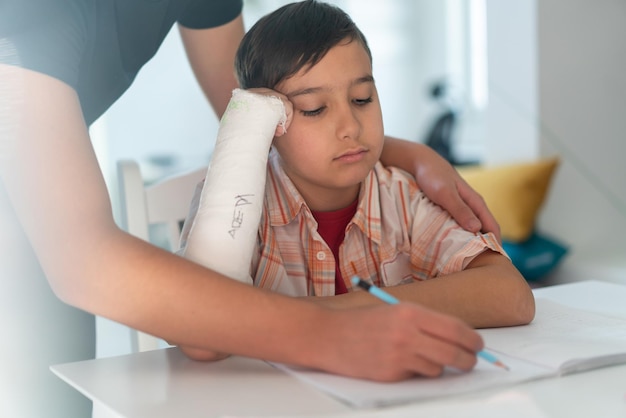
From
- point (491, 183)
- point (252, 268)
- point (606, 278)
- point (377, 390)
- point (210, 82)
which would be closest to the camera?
point (377, 390)

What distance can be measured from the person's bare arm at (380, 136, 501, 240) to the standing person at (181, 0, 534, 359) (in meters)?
0.01

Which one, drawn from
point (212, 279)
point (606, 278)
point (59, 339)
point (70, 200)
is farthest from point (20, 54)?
point (606, 278)

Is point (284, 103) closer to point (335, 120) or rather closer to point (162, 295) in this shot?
point (335, 120)

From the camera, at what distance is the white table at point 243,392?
1.95ft

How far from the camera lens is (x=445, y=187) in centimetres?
100

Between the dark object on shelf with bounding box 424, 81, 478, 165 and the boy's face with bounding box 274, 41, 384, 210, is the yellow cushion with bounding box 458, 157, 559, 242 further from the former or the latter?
the boy's face with bounding box 274, 41, 384, 210

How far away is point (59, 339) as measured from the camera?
990mm

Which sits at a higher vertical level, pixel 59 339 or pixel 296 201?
A: pixel 296 201

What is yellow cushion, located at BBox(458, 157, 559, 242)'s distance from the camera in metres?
2.48

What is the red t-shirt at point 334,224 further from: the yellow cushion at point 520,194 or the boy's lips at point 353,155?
the yellow cushion at point 520,194

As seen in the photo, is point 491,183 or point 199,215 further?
point 491,183

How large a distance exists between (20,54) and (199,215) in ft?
0.74

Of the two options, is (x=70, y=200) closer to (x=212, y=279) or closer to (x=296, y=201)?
(x=212, y=279)

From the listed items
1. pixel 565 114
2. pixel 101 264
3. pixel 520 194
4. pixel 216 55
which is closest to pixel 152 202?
pixel 216 55
